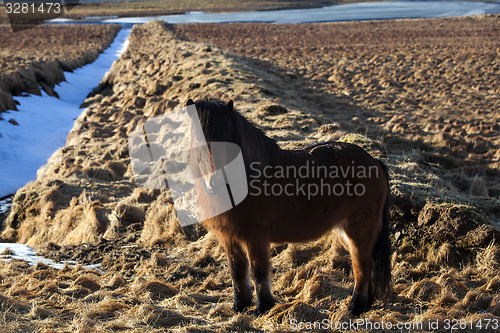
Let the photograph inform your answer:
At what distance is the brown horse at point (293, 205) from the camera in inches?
147

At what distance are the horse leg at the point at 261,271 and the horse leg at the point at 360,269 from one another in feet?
2.84

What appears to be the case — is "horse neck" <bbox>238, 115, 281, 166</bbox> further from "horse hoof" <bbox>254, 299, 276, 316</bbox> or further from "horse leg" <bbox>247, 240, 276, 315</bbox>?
"horse hoof" <bbox>254, 299, 276, 316</bbox>

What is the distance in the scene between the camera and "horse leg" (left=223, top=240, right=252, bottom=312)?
403 cm

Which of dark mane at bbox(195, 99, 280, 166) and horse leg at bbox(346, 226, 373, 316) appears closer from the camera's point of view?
dark mane at bbox(195, 99, 280, 166)

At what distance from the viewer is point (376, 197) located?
426 cm

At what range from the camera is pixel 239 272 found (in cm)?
417

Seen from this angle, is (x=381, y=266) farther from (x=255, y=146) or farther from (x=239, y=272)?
(x=255, y=146)

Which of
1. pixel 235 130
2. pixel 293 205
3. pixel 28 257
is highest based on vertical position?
pixel 235 130

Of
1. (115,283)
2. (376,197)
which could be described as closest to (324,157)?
(376,197)

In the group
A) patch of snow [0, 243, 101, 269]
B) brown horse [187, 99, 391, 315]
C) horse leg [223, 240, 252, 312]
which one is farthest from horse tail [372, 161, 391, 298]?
patch of snow [0, 243, 101, 269]

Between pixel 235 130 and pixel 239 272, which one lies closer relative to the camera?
pixel 235 130

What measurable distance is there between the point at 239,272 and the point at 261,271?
329mm

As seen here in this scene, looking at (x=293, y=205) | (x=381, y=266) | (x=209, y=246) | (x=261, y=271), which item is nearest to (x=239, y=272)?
(x=261, y=271)

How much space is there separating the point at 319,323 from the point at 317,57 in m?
26.8
